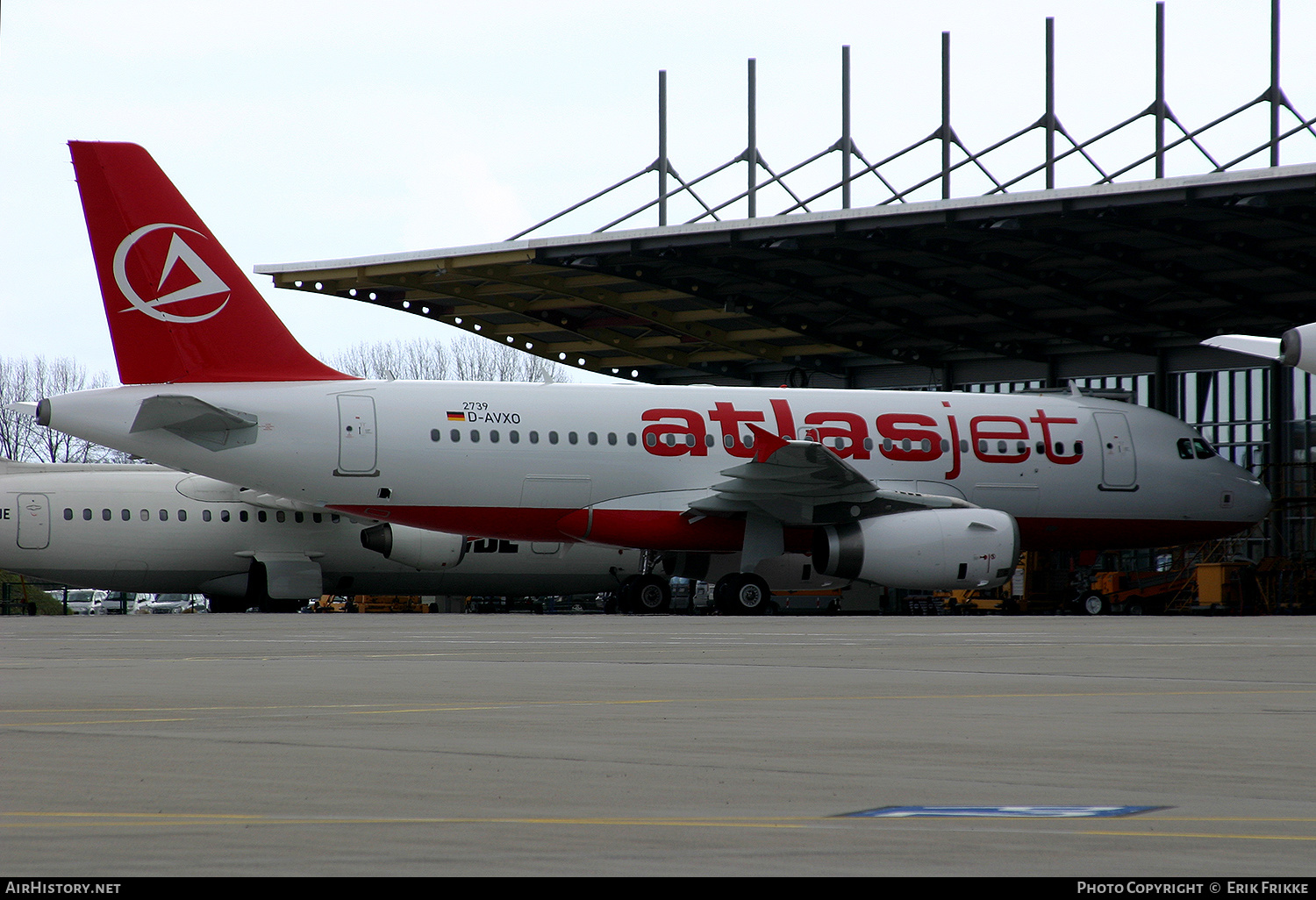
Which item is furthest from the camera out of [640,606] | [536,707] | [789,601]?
[789,601]

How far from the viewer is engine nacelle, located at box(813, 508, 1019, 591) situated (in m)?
24.6

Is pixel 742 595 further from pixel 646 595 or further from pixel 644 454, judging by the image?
pixel 646 595

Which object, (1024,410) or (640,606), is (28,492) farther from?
(1024,410)

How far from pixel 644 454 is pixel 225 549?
921 centimetres

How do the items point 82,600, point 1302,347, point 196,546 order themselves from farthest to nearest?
point 82,600 < point 196,546 < point 1302,347

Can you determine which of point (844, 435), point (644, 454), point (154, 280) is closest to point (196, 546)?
point (154, 280)

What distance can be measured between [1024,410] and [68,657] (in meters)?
19.9

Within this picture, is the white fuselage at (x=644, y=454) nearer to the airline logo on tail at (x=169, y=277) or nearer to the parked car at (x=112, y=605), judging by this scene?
the airline logo on tail at (x=169, y=277)

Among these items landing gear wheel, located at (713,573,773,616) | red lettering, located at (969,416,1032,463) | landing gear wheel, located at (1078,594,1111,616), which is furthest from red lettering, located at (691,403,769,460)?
landing gear wheel, located at (1078,594,1111,616)

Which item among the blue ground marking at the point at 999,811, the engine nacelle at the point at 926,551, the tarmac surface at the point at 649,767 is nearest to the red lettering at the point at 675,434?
the engine nacelle at the point at 926,551

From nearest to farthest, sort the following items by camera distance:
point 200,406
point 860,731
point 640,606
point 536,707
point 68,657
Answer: point 860,731, point 536,707, point 68,657, point 200,406, point 640,606

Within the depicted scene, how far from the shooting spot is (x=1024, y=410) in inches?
1115

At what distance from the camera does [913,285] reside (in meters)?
34.3
